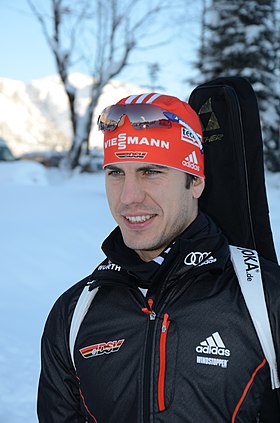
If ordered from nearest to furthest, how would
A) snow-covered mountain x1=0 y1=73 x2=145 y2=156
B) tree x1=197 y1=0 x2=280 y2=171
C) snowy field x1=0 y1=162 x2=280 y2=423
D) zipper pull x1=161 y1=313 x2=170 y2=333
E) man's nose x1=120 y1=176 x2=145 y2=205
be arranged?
zipper pull x1=161 y1=313 x2=170 y2=333 < man's nose x1=120 y1=176 x2=145 y2=205 < snowy field x1=0 y1=162 x2=280 y2=423 < tree x1=197 y1=0 x2=280 y2=171 < snow-covered mountain x1=0 y1=73 x2=145 y2=156

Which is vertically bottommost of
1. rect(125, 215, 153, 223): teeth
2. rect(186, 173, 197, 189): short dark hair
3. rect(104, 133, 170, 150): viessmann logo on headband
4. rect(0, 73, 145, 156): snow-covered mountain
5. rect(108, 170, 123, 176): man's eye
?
rect(125, 215, 153, 223): teeth

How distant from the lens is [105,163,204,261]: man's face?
1962mm

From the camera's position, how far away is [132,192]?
1955mm

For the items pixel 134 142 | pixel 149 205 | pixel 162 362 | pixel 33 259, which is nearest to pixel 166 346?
pixel 162 362

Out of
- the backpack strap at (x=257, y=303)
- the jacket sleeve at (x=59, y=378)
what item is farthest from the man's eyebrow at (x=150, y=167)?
the jacket sleeve at (x=59, y=378)

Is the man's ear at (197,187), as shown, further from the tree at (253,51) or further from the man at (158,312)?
the tree at (253,51)

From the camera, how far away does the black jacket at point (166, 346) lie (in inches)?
68.7

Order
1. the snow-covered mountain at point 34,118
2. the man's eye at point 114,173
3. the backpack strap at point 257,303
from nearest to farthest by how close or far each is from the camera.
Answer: the backpack strap at point 257,303 < the man's eye at point 114,173 < the snow-covered mountain at point 34,118

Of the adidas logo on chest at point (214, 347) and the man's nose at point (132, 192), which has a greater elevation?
the man's nose at point (132, 192)

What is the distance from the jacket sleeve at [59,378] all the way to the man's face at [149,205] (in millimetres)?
421

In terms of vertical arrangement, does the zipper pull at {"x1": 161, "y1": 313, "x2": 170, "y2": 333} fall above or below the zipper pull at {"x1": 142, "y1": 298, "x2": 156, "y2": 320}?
below

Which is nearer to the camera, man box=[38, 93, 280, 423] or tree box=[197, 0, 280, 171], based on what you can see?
man box=[38, 93, 280, 423]

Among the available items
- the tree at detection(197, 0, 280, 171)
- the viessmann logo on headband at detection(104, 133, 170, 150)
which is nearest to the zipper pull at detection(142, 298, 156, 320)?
the viessmann logo on headband at detection(104, 133, 170, 150)

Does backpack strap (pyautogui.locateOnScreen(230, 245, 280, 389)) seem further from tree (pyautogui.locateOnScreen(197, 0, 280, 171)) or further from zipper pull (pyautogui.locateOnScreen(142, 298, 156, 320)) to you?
tree (pyautogui.locateOnScreen(197, 0, 280, 171))
